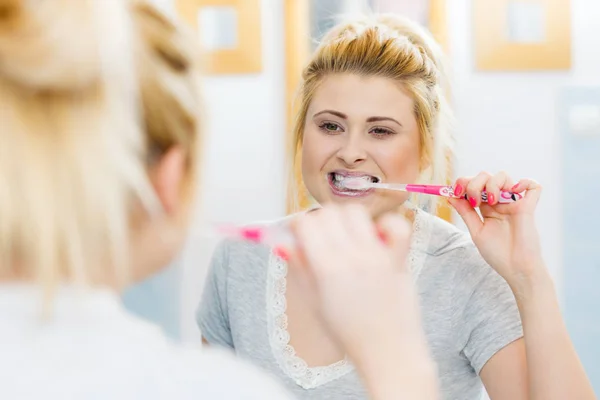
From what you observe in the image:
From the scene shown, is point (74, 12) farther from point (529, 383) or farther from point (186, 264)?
point (186, 264)

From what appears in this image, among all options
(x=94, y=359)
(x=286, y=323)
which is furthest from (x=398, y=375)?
(x=286, y=323)

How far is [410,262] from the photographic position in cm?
89

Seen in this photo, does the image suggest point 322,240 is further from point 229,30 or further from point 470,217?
point 229,30

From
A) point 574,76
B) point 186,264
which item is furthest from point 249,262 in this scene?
point 574,76

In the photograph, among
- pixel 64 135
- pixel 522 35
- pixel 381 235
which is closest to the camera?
pixel 64 135

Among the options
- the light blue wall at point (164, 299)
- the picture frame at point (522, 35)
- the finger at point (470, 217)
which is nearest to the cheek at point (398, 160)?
the finger at point (470, 217)

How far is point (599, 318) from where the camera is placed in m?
1.66

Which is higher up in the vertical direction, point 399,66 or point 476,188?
point 399,66

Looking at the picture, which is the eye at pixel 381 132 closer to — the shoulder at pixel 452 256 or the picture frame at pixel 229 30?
the shoulder at pixel 452 256

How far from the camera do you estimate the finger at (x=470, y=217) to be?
0.81 metres

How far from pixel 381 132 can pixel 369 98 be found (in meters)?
0.05

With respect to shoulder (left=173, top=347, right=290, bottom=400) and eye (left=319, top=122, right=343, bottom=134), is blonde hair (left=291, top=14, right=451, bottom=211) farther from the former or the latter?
shoulder (left=173, top=347, right=290, bottom=400)

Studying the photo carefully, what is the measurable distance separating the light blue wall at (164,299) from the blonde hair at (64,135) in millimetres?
1377

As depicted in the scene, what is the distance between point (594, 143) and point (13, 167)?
1.52 metres
